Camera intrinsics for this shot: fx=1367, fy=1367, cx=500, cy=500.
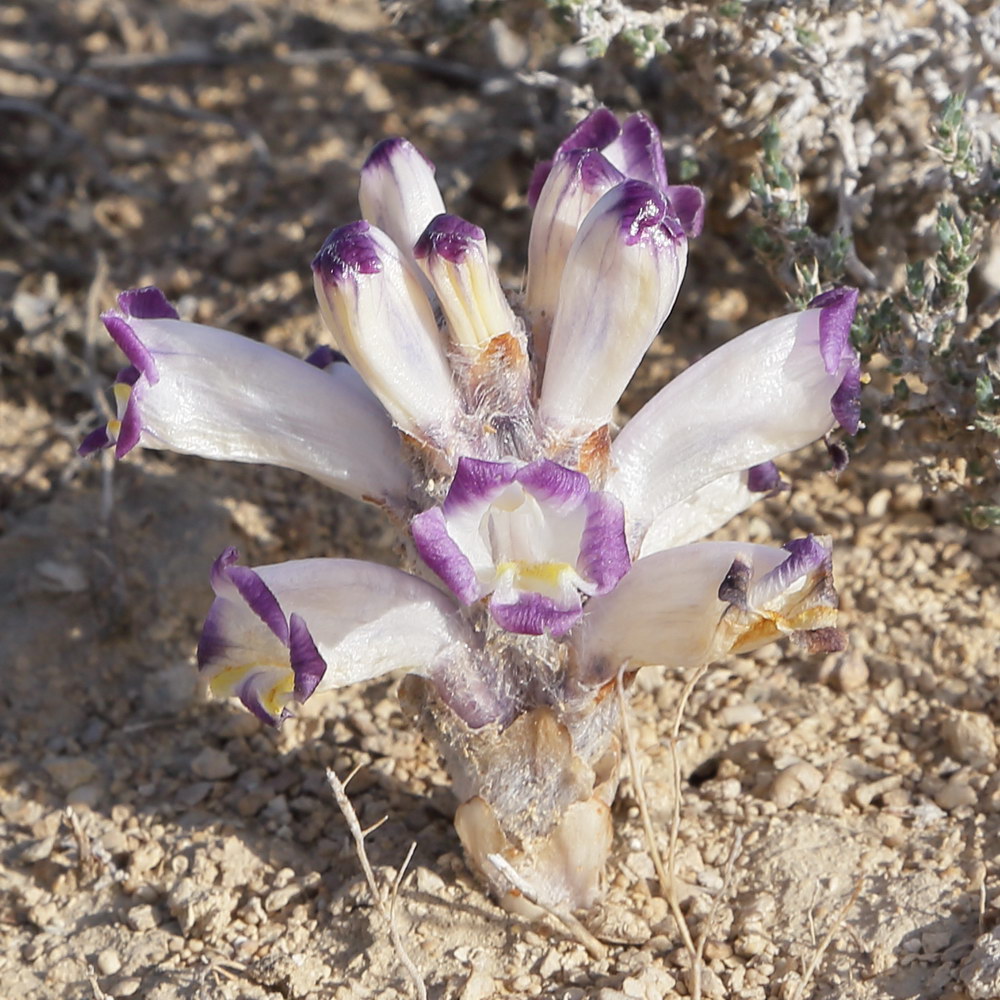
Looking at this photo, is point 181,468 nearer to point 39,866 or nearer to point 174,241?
point 174,241

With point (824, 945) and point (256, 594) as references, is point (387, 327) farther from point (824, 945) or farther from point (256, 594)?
point (824, 945)

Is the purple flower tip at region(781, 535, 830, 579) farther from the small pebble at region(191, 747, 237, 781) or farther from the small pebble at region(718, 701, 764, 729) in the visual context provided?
the small pebble at region(191, 747, 237, 781)

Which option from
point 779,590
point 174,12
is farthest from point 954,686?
point 174,12

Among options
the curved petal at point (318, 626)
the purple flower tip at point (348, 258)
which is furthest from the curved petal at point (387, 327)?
the curved petal at point (318, 626)

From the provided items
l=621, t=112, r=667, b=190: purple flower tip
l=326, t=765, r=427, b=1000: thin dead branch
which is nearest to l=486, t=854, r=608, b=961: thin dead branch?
l=326, t=765, r=427, b=1000: thin dead branch

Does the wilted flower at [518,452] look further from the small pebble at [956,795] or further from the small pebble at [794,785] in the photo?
the small pebble at [956,795]

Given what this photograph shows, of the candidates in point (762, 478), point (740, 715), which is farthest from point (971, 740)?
point (762, 478)

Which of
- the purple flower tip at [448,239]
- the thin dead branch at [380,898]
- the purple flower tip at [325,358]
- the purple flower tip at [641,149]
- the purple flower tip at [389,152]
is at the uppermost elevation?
the purple flower tip at [389,152]
